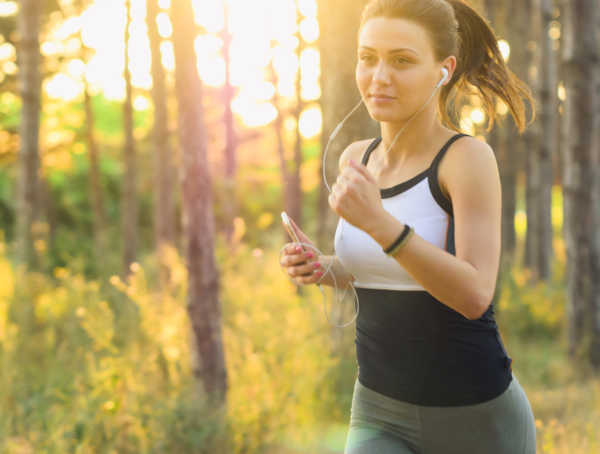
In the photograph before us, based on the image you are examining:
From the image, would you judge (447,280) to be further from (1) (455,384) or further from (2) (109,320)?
(2) (109,320)

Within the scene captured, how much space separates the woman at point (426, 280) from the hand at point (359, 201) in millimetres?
34

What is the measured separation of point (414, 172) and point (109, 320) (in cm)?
323

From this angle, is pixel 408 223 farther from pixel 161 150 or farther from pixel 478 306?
pixel 161 150

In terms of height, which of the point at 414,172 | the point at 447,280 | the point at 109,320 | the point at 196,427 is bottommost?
the point at 196,427

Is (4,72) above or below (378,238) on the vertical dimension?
above

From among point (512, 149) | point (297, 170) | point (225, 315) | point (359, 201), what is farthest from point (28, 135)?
point (512, 149)

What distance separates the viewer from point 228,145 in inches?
569

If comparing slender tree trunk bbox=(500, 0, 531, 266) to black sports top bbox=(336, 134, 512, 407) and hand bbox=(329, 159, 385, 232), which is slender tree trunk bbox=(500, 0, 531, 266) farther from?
hand bbox=(329, 159, 385, 232)

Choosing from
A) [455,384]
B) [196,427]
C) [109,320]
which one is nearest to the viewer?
[455,384]

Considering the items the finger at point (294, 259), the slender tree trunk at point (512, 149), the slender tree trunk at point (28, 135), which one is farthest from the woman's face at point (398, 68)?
the slender tree trunk at point (512, 149)

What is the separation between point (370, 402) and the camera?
6.01 feet

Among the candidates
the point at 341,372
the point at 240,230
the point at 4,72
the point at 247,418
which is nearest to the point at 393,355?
the point at 247,418

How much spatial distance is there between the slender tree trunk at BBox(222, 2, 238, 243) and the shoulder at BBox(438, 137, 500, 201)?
1100 cm

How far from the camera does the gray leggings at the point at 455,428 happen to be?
167 centimetres
